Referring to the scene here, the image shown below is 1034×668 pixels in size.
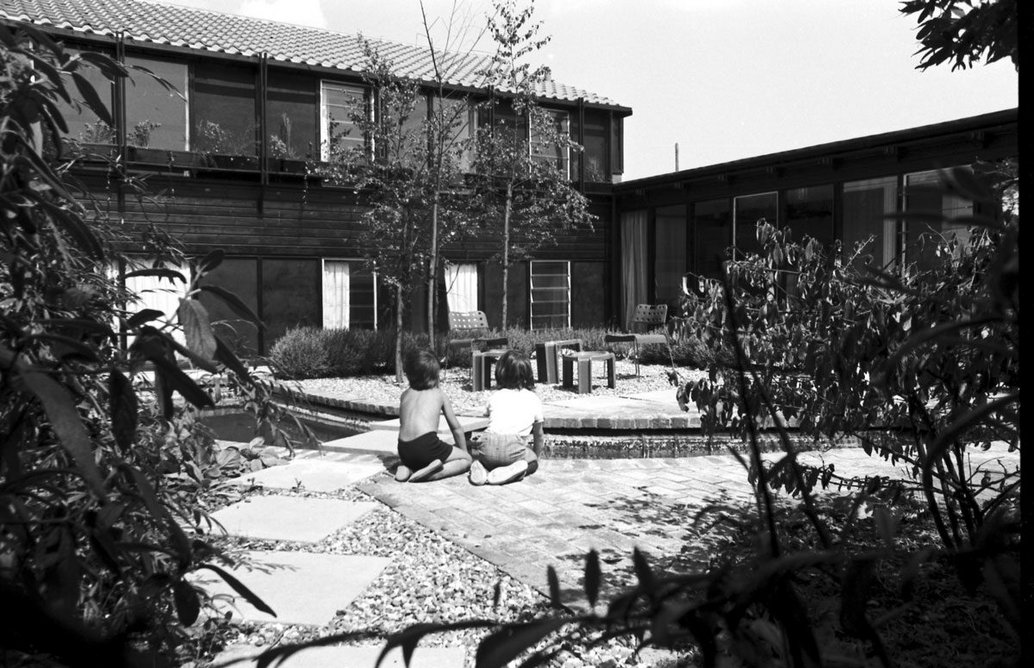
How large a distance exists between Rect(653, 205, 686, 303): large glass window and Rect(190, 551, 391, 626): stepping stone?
53.4 feet

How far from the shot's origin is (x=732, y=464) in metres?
7.15

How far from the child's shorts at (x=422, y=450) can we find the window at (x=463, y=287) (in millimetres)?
11863

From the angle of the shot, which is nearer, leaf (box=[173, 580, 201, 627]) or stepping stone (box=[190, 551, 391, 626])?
leaf (box=[173, 580, 201, 627])

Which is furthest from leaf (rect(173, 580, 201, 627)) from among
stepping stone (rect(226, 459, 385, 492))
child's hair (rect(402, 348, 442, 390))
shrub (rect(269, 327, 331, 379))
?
shrub (rect(269, 327, 331, 379))

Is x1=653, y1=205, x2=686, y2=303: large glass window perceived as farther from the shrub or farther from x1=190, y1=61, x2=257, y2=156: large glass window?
x1=190, y1=61, x2=257, y2=156: large glass window

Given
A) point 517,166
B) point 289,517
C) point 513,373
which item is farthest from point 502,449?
point 517,166

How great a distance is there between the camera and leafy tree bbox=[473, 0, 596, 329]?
1652 cm

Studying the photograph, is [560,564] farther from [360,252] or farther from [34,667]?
[360,252]

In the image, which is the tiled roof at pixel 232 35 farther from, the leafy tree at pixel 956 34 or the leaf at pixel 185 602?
the leaf at pixel 185 602

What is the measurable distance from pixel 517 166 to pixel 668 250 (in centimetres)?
506

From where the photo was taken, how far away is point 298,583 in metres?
3.97

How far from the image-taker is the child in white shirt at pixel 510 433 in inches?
253

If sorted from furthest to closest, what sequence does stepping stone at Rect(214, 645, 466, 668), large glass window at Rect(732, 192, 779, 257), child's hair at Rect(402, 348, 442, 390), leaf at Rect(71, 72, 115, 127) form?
large glass window at Rect(732, 192, 779, 257)
child's hair at Rect(402, 348, 442, 390)
stepping stone at Rect(214, 645, 466, 668)
leaf at Rect(71, 72, 115, 127)

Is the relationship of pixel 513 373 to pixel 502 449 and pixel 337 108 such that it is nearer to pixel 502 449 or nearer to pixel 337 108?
pixel 502 449
